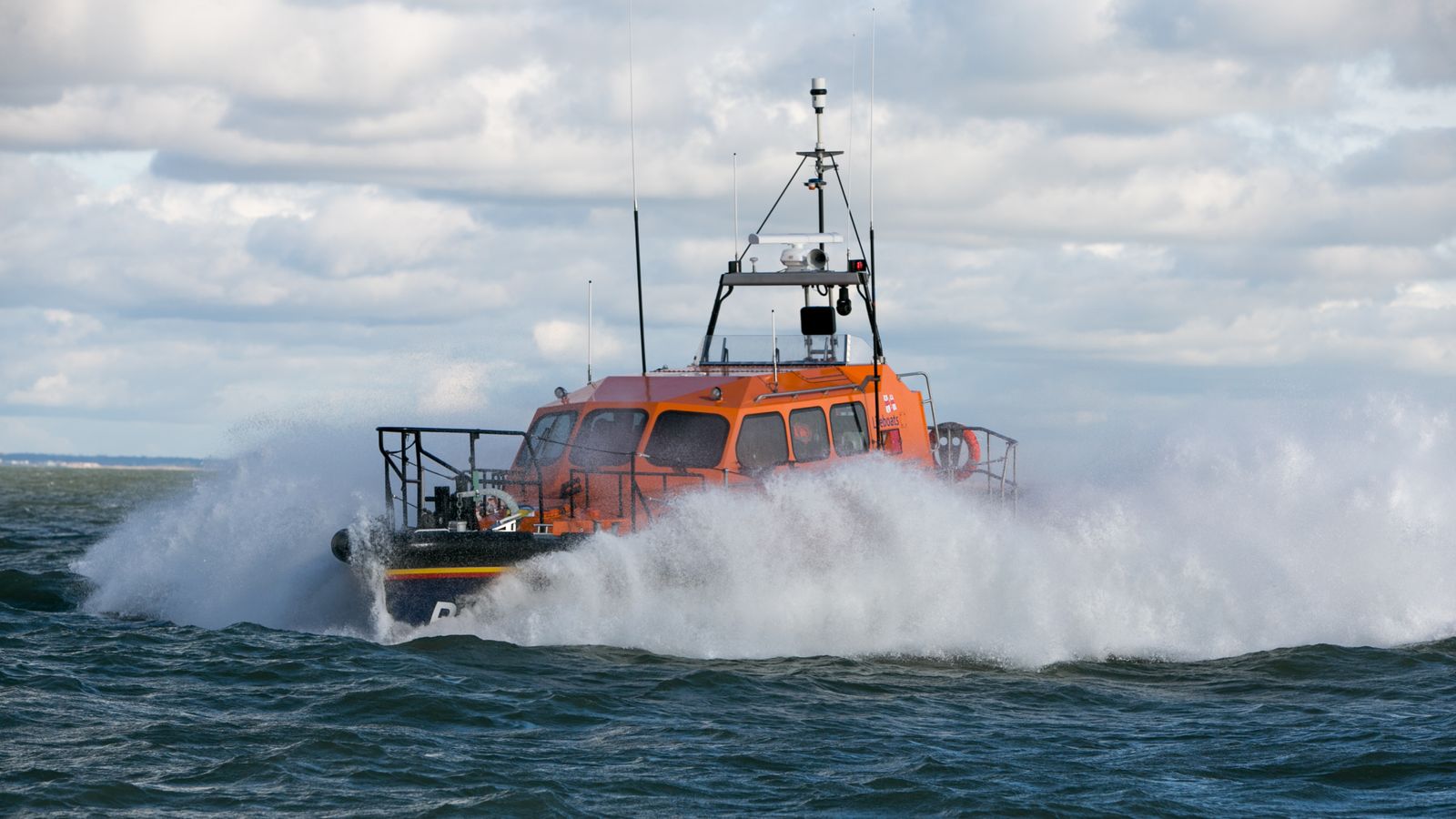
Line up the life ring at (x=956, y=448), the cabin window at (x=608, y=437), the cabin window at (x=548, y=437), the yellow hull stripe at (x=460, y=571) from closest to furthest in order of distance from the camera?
the yellow hull stripe at (x=460, y=571) → the cabin window at (x=608, y=437) → the cabin window at (x=548, y=437) → the life ring at (x=956, y=448)

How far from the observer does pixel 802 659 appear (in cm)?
1302

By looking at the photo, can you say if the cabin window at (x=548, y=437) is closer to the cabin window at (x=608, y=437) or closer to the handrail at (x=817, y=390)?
the cabin window at (x=608, y=437)

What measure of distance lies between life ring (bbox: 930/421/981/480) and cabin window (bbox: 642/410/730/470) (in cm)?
358

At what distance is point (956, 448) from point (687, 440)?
4096 mm

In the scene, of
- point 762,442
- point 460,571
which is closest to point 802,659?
point 762,442

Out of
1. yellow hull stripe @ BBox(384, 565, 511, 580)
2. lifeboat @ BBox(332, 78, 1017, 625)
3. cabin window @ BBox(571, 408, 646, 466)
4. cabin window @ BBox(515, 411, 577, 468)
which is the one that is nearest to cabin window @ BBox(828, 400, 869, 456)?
lifeboat @ BBox(332, 78, 1017, 625)

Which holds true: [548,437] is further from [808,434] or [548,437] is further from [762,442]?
[808,434]

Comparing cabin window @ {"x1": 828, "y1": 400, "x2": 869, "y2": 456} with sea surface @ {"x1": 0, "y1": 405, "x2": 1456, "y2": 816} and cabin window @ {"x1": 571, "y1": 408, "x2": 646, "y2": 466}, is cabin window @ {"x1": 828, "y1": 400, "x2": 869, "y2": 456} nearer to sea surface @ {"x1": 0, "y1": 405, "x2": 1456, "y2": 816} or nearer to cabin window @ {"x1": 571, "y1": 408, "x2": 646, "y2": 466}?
Result: sea surface @ {"x1": 0, "y1": 405, "x2": 1456, "y2": 816}

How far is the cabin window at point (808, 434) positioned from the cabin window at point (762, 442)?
12cm

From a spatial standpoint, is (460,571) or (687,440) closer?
(460,571)

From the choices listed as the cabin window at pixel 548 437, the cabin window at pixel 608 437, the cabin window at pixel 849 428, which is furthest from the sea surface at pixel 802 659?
the cabin window at pixel 548 437

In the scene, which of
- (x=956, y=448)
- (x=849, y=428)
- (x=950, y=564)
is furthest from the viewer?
(x=956, y=448)

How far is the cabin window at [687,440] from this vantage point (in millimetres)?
14484

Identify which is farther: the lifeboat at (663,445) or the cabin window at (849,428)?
the cabin window at (849,428)
